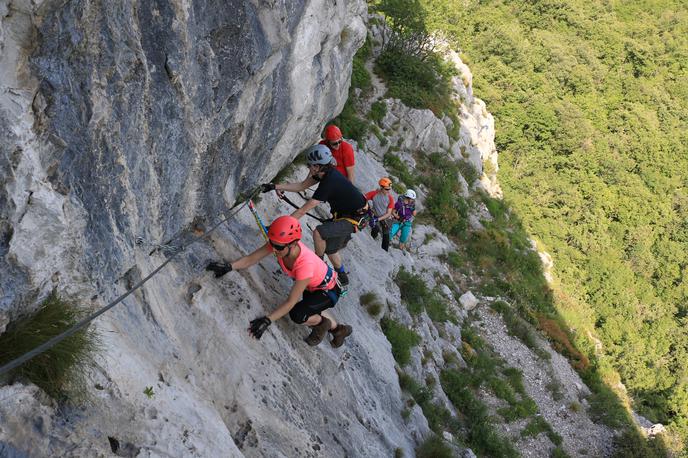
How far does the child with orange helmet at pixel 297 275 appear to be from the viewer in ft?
21.9

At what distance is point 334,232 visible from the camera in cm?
870

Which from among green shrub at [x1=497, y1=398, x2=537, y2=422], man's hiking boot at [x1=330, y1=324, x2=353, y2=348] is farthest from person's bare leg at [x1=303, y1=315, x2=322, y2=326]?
green shrub at [x1=497, y1=398, x2=537, y2=422]

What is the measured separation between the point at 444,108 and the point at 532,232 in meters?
13.7

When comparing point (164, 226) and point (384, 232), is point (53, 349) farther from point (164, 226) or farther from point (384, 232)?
point (384, 232)

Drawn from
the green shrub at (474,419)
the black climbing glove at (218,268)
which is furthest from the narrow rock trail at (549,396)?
the black climbing glove at (218,268)

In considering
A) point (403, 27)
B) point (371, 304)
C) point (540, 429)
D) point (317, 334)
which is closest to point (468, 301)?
point (540, 429)

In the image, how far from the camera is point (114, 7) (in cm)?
495

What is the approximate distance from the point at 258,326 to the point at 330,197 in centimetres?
253

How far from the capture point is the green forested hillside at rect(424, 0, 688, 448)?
34469 millimetres

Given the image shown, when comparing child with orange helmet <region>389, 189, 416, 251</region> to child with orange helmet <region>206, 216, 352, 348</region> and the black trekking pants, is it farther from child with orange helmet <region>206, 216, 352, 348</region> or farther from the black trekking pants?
child with orange helmet <region>206, 216, 352, 348</region>

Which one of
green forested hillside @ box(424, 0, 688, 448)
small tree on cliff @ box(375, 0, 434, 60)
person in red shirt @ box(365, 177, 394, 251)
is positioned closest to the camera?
person in red shirt @ box(365, 177, 394, 251)

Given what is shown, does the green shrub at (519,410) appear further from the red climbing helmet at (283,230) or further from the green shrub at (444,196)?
the red climbing helmet at (283,230)

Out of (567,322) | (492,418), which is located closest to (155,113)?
(492,418)

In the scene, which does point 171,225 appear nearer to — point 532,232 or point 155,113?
point 155,113
